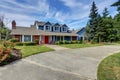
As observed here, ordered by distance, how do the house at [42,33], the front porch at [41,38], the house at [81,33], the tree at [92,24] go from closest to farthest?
the front porch at [41,38] → the house at [42,33] → the tree at [92,24] → the house at [81,33]

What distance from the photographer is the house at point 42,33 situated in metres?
28.0

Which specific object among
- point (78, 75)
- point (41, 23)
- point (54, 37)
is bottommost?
point (78, 75)

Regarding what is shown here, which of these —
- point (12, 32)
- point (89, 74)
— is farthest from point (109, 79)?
point (12, 32)

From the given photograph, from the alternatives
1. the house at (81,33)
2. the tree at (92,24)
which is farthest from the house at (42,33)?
the tree at (92,24)

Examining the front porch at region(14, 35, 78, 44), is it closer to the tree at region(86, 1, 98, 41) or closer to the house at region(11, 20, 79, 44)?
the house at region(11, 20, 79, 44)

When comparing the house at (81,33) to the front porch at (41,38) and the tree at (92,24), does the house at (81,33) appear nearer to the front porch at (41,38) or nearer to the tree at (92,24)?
the tree at (92,24)

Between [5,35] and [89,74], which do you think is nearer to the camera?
[89,74]

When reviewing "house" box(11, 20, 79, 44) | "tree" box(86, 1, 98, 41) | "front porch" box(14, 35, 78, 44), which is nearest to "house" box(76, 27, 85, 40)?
"tree" box(86, 1, 98, 41)

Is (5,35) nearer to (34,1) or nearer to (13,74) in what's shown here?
(34,1)

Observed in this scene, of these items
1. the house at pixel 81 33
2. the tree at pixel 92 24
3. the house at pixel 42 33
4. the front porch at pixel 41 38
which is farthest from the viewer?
the house at pixel 81 33

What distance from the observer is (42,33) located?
96.8ft

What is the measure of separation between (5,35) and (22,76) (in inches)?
956

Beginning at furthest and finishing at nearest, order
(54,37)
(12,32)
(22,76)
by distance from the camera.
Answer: (54,37), (12,32), (22,76)

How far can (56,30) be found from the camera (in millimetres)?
34031
